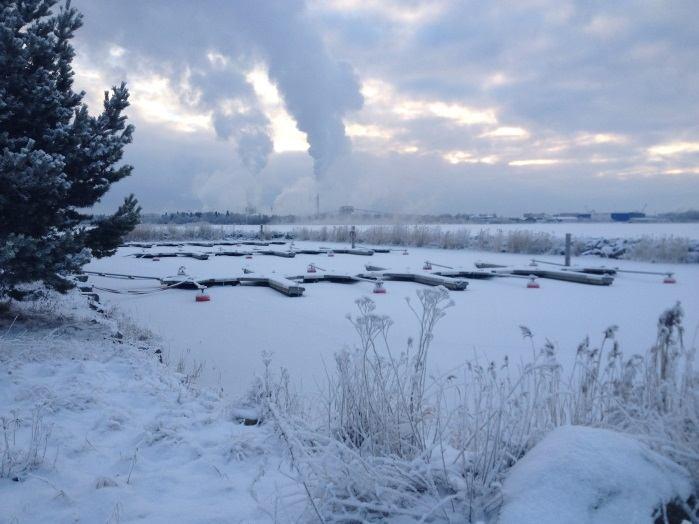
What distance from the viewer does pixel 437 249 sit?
21.1 metres

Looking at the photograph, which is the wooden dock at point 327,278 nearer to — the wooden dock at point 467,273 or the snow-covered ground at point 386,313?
the snow-covered ground at point 386,313

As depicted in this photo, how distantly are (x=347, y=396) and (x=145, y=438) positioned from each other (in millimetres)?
1230

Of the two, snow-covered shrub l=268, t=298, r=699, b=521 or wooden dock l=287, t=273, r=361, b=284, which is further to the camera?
wooden dock l=287, t=273, r=361, b=284

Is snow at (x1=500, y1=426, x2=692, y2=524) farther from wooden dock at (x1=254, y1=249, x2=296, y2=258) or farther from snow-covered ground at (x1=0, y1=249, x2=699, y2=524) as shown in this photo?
wooden dock at (x1=254, y1=249, x2=296, y2=258)

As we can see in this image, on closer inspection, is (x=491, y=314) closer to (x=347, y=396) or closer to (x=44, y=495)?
(x=347, y=396)

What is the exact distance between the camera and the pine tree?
4.75 m

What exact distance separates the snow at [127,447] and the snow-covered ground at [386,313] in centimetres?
75

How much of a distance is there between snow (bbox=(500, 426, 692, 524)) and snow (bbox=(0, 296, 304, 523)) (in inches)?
33.9

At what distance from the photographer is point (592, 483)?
5.53ft

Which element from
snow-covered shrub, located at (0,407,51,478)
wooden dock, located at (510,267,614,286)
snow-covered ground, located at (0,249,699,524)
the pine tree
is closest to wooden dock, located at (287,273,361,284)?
snow-covered ground, located at (0,249,699,524)

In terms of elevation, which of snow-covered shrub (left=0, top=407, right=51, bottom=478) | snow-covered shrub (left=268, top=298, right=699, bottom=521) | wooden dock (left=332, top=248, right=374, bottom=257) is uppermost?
snow-covered shrub (left=268, top=298, right=699, bottom=521)

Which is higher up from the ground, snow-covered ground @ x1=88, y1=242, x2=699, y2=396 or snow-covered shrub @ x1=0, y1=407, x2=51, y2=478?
snow-covered shrub @ x1=0, y1=407, x2=51, y2=478

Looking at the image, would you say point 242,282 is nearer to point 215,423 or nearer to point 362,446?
point 215,423

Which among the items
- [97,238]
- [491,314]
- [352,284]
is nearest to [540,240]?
[352,284]
